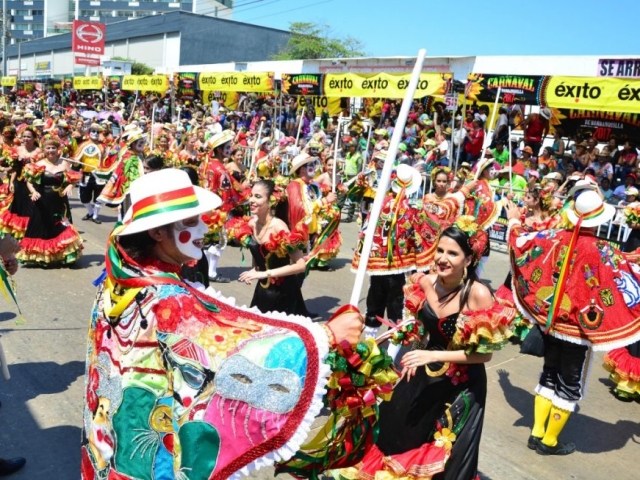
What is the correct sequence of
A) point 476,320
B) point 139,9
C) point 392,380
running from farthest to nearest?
point 139,9 → point 476,320 → point 392,380

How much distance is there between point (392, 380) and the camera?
2.38 m

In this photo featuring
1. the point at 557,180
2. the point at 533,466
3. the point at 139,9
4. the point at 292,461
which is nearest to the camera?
the point at 292,461

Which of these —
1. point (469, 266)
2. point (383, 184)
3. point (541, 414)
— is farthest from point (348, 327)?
point (541, 414)

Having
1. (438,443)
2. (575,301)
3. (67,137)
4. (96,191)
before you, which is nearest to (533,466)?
(575,301)

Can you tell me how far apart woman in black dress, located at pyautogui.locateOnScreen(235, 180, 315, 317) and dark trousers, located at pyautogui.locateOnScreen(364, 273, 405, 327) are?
1.15m

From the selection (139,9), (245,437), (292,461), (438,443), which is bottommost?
(438,443)

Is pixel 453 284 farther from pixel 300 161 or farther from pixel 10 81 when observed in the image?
pixel 10 81

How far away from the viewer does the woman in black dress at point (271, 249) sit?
556 centimetres

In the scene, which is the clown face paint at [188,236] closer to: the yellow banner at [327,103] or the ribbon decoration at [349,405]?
the ribbon decoration at [349,405]

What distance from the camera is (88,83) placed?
100 feet

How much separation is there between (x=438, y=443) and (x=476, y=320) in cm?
76

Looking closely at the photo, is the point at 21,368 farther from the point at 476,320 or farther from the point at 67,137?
the point at 67,137

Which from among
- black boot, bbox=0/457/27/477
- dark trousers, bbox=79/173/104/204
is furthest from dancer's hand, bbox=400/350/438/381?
dark trousers, bbox=79/173/104/204

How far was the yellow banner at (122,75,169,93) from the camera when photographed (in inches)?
922
